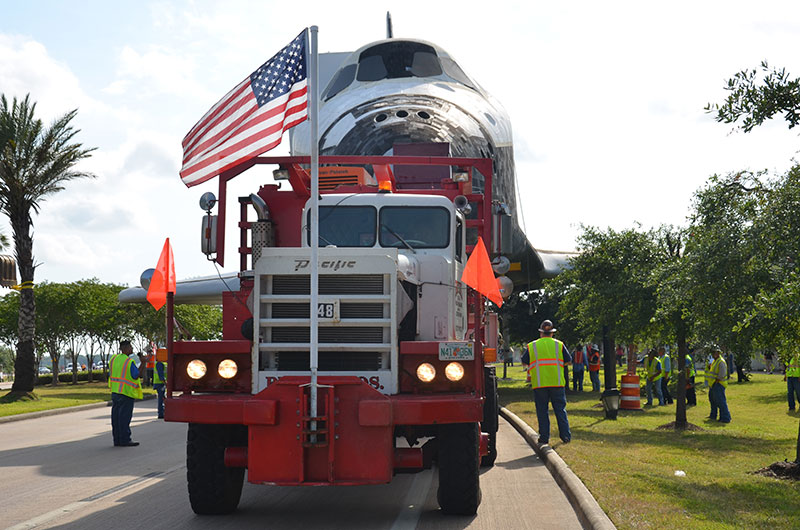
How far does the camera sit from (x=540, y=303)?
4684 cm

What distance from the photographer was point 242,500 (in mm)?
9188

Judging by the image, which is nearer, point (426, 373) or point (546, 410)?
point (426, 373)

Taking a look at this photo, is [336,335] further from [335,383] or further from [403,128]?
[403,128]

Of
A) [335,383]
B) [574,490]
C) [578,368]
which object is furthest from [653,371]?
[335,383]

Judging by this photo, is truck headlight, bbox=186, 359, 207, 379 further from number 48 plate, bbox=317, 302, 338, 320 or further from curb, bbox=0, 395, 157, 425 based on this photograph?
curb, bbox=0, 395, 157, 425

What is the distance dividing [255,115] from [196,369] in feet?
8.01

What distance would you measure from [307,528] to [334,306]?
1.84 metres

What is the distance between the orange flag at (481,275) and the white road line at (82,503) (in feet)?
13.7

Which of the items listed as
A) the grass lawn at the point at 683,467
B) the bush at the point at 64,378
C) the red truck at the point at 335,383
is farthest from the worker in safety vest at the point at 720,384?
the bush at the point at 64,378

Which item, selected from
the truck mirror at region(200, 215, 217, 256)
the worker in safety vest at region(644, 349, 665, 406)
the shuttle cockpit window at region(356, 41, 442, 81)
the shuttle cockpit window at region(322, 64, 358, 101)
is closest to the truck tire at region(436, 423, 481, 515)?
the truck mirror at region(200, 215, 217, 256)

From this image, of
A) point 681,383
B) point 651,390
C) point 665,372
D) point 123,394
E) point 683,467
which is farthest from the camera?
point 665,372

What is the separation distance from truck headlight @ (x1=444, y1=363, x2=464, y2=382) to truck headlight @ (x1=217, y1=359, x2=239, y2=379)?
1831mm

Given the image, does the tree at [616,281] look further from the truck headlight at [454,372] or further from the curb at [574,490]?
the truck headlight at [454,372]

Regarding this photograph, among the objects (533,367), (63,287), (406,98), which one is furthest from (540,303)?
(533,367)
